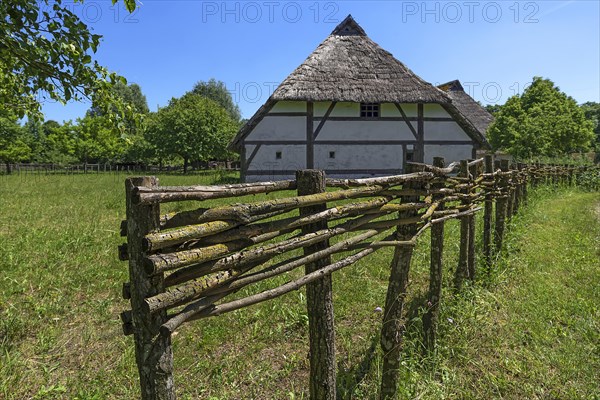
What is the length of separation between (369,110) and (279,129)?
3.61 metres

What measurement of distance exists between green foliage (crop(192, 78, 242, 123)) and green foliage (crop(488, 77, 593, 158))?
34503mm

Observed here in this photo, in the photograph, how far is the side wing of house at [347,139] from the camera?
1417cm

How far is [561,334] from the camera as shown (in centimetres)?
316

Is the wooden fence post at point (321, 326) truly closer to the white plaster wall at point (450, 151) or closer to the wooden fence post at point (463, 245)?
the wooden fence post at point (463, 245)

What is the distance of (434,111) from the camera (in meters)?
14.5

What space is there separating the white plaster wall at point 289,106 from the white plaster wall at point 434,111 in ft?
15.6

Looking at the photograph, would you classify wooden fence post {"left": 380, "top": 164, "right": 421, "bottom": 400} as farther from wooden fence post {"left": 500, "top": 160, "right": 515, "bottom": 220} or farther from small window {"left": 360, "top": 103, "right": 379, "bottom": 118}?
small window {"left": 360, "top": 103, "right": 379, "bottom": 118}

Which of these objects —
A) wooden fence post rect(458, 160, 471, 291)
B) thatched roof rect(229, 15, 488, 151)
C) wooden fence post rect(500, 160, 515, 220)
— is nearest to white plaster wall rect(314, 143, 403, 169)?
thatched roof rect(229, 15, 488, 151)

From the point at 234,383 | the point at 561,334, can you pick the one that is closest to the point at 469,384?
the point at 561,334

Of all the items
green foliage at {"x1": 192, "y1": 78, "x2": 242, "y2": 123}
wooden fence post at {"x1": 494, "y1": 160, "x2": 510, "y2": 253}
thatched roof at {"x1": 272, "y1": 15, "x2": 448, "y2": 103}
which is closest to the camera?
wooden fence post at {"x1": 494, "y1": 160, "x2": 510, "y2": 253}

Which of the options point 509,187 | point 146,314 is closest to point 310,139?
point 509,187

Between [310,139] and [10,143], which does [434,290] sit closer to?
[310,139]

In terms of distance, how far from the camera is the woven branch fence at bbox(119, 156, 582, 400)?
50.0 inches

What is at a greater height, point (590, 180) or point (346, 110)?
point (346, 110)
